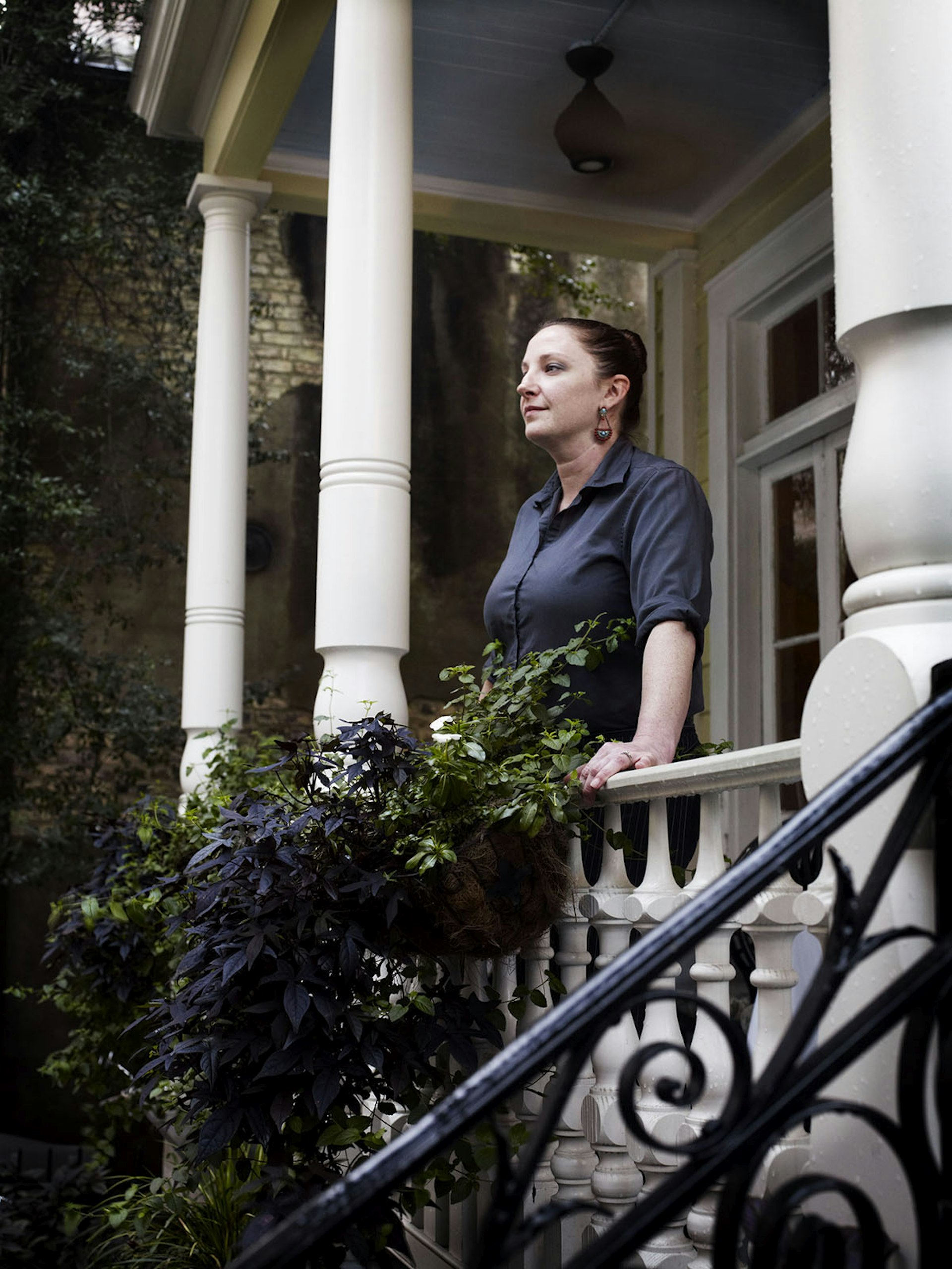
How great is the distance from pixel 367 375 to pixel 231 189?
252cm

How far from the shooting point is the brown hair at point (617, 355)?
2.85 m

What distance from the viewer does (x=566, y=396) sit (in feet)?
9.23

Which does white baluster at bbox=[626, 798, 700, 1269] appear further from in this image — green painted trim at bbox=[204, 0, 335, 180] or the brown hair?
green painted trim at bbox=[204, 0, 335, 180]

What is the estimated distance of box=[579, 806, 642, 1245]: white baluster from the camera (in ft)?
6.95

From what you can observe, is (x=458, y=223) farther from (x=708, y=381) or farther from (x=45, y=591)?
(x=45, y=591)

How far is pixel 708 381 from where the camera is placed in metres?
5.67

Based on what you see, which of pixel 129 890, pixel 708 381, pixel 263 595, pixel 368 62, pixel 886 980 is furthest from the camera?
pixel 263 595

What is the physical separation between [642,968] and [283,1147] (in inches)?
56.8

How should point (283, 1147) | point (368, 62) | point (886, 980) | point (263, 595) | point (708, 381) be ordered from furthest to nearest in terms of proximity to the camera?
point (263, 595) < point (708, 381) < point (368, 62) < point (283, 1147) < point (886, 980)

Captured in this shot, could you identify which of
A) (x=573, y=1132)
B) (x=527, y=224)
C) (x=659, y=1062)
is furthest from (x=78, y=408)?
(x=659, y=1062)

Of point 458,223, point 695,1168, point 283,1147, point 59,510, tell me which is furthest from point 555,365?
point 59,510

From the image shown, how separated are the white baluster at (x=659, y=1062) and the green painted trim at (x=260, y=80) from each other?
3161 mm

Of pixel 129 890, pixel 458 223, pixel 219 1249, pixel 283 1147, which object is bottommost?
pixel 219 1249

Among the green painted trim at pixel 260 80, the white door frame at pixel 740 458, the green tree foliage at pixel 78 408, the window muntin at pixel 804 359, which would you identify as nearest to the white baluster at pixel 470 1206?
the white door frame at pixel 740 458
